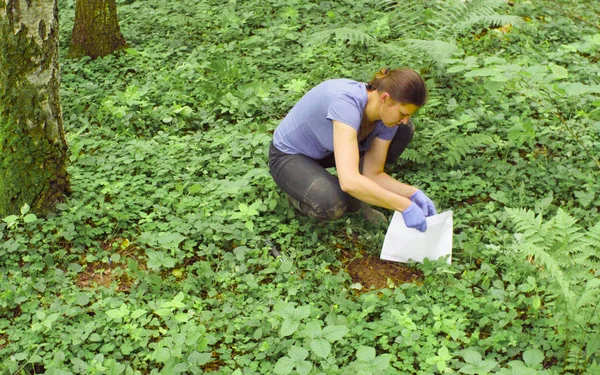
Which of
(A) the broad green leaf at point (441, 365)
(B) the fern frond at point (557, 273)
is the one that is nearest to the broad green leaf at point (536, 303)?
(B) the fern frond at point (557, 273)

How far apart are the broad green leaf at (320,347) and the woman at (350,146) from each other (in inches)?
44.5

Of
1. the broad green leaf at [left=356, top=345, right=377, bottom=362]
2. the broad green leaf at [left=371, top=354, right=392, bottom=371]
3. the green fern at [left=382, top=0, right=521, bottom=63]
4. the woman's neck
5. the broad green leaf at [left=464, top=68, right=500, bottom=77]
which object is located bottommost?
the broad green leaf at [left=371, top=354, right=392, bottom=371]

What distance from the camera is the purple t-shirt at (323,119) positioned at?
11.7 ft

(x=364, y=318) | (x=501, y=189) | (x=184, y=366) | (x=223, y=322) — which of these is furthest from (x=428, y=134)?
(x=184, y=366)

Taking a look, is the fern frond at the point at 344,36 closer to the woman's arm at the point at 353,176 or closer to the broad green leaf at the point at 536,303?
the woman's arm at the point at 353,176

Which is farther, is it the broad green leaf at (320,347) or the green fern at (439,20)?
the green fern at (439,20)

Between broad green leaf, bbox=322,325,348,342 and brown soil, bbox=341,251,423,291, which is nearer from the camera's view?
broad green leaf, bbox=322,325,348,342

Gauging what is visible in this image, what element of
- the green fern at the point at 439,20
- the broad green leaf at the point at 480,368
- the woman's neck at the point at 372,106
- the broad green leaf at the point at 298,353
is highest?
the woman's neck at the point at 372,106

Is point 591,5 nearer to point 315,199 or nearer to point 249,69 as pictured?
point 249,69

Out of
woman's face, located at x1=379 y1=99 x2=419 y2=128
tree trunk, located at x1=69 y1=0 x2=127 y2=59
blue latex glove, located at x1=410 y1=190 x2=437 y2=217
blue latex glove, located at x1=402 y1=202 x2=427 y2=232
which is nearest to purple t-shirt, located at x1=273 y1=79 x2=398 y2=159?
woman's face, located at x1=379 y1=99 x2=419 y2=128

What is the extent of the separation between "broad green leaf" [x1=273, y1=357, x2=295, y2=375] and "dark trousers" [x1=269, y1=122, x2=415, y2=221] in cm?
134

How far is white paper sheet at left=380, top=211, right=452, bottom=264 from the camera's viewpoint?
3.59 metres

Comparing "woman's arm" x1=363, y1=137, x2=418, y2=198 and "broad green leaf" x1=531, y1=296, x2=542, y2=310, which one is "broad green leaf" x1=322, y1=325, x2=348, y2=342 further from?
"woman's arm" x1=363, y1=137, x2=418, y2=198

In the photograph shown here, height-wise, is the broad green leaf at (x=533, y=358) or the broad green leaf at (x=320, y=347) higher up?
the broad green leaf at (x=320, y=347)
